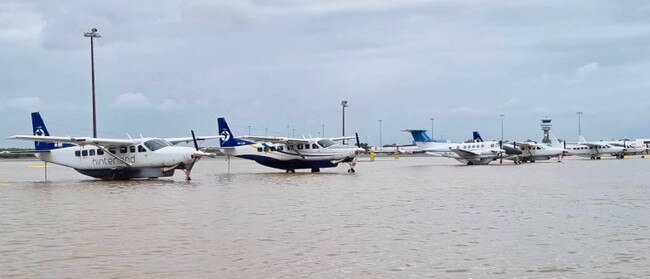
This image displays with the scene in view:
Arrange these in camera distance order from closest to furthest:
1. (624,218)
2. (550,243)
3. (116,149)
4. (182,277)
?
(182,277)
(550,243)
(624,218)
(116,149)

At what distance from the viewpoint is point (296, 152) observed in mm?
50500

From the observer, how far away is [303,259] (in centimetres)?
1250

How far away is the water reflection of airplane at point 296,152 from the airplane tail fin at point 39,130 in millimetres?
12276

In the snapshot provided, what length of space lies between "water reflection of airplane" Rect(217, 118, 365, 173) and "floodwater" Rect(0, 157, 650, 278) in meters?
23.3

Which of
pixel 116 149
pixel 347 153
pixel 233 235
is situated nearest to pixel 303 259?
pixel 233 235

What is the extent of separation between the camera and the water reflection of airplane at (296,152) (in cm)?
4988

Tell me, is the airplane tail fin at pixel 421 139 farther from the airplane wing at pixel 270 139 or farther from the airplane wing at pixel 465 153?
the airplane wing at pixel 270 139

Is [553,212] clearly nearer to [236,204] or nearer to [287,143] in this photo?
[236,204]

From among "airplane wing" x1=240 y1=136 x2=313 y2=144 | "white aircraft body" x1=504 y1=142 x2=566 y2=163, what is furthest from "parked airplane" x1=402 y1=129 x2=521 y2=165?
"airplane wing" x1=240 y1=136 x2=313 y2=144

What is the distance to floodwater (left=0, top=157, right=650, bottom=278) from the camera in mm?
11488

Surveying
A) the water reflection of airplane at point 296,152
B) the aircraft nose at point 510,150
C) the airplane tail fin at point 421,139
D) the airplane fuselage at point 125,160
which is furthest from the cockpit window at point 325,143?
the airplane tail fin at point 421,139

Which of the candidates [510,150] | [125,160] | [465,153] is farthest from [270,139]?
[510,150]

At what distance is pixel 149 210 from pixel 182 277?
440 inches

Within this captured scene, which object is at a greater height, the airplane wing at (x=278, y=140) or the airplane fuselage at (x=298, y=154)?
the airplane wing at (x=278, y=140)
